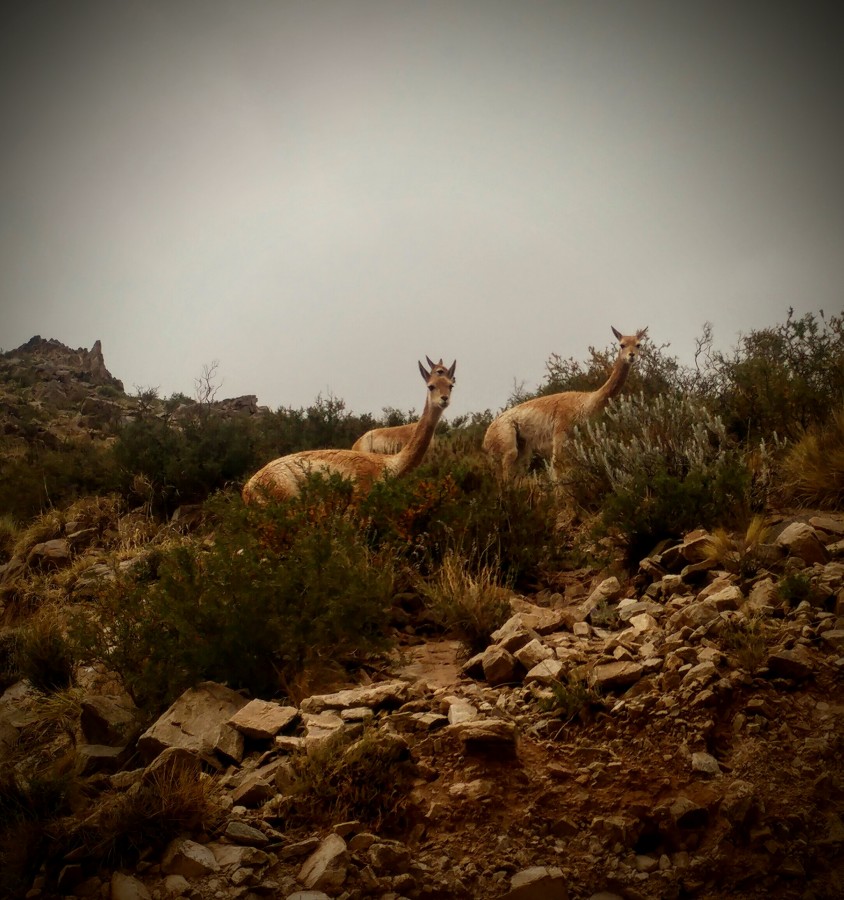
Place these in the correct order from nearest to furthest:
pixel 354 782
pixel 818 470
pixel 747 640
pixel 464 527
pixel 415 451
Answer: pixel 354 782 < pixel 747 640 < pixel 818 470 < pixel 464 527 < pixel 415 451

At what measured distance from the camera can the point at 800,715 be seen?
3018 mm

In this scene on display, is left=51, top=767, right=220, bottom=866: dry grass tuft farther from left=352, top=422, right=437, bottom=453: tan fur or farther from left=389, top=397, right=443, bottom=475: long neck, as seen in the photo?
left=352, top=422, right=437, bottom=453: tan fur

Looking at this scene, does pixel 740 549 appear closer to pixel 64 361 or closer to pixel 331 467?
Answer: pixel 331 467

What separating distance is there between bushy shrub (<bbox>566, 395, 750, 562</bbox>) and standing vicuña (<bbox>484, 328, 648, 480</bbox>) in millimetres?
2117

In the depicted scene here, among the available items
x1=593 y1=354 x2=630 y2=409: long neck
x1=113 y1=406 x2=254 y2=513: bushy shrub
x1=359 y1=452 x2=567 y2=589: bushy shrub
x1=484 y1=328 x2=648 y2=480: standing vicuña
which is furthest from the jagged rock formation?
x1=359 y1=452 x2=567 y2=589: bushy shrub

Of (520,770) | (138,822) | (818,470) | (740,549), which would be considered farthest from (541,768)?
(818,470)

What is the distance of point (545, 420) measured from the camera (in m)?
11.0

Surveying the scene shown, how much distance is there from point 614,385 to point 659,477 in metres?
5.32

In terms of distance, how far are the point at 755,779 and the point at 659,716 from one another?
55cm

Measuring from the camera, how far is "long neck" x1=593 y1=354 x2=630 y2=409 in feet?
34.9

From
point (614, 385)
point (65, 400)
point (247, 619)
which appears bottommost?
point (247, 619)

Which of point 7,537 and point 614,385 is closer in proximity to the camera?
point 7,537

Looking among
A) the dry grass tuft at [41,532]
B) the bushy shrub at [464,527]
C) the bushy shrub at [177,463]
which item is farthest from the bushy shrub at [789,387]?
the dry grass tuft at [41,532]

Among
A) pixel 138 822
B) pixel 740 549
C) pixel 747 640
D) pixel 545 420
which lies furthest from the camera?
pixel 545 420
